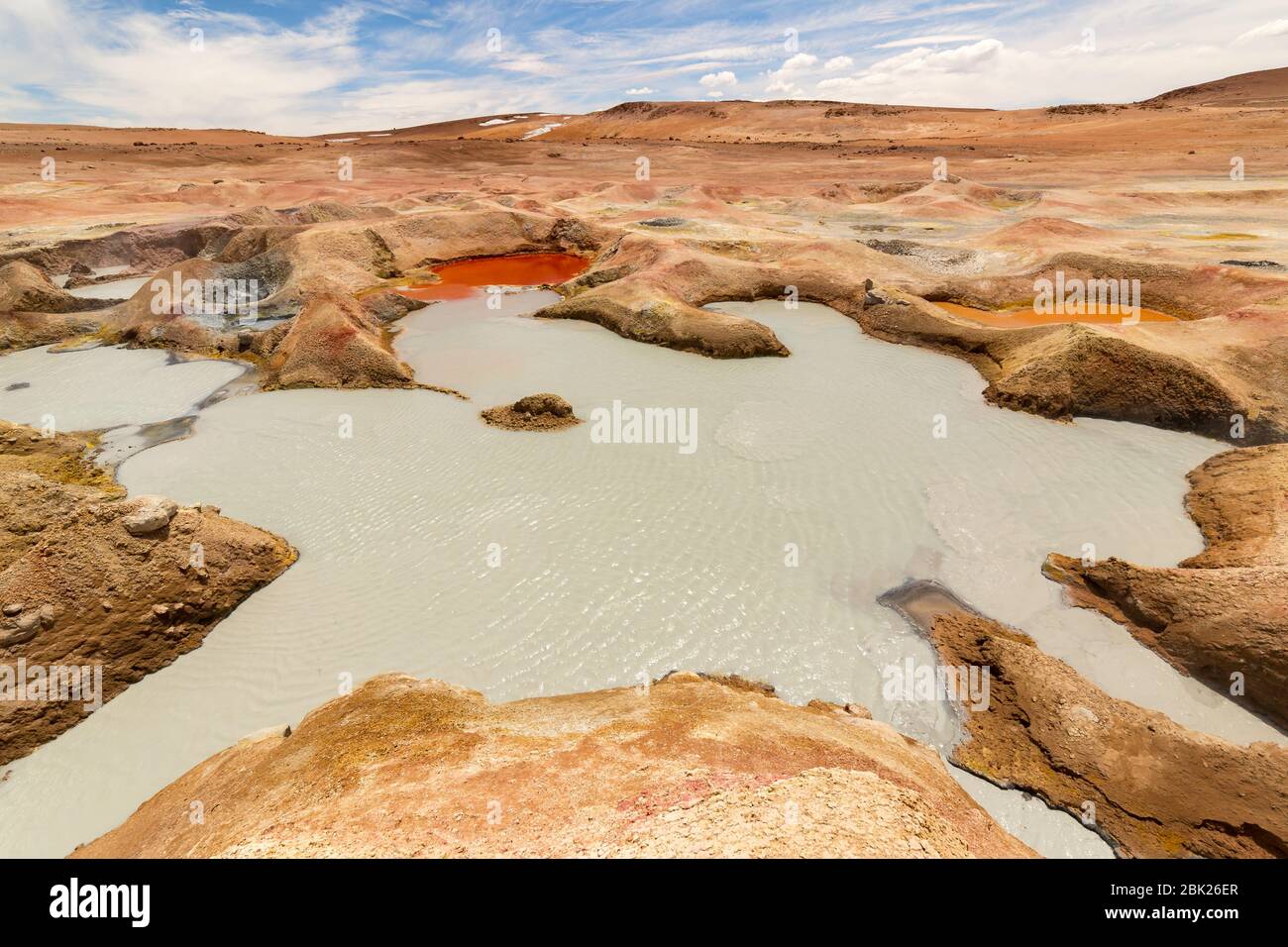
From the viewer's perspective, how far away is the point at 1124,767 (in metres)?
8.16

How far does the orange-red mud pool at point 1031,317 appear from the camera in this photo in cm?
2488

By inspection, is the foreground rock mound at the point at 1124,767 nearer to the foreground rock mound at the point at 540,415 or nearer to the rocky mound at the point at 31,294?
the foreground rock mound at the point at 540,415

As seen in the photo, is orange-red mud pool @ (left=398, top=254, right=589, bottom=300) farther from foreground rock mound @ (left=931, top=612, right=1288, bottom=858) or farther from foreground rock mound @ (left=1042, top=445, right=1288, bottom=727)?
foreground rock mound @ (left=931, top=612, right=1288, bottom=858)

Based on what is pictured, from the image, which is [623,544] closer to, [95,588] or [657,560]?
[657,560]

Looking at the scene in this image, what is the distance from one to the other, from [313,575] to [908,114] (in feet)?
565

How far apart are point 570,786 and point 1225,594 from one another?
38.8 feet

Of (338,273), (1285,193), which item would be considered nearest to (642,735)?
(338,273)

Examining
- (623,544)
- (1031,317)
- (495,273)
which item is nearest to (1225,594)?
(623,544)

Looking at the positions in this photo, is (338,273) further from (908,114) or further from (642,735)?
(908,114)

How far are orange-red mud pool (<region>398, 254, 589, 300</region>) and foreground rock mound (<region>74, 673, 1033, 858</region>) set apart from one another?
1204 inches

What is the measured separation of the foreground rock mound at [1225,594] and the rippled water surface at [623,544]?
16.9 inches

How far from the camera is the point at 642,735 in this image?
7371 mm

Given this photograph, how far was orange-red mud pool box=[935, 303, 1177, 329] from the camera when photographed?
24.9m

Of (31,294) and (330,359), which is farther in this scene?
(31,294)
